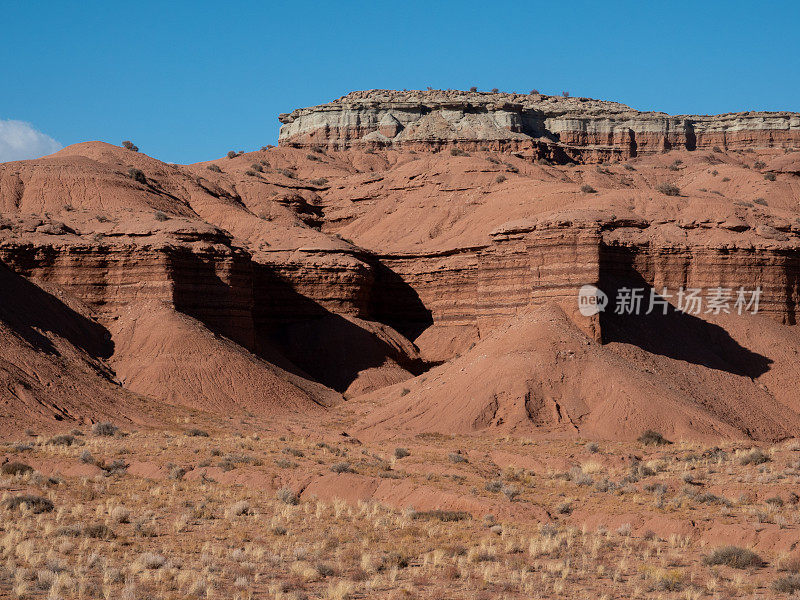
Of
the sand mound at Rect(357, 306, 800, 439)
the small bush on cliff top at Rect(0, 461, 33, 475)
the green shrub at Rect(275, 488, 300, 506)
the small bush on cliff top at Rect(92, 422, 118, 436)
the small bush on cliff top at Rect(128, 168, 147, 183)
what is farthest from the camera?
the small bush on cliff top at Rect(128, 168, 147, 183)

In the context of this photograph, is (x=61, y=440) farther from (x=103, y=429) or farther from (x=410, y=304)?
(x=410, y=304)

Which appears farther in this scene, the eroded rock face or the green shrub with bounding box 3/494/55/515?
the eroded rock face

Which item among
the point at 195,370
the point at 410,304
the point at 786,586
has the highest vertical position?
the point at 410,304

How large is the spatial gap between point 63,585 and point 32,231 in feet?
113

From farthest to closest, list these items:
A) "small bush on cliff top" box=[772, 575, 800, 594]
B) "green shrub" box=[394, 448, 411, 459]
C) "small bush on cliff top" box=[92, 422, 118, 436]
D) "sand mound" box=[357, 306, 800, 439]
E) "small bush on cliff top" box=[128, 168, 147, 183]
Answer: "small bush on cliff top" box=[128, 168, 147, 183]
"sand mound" box=[357, 306, 800, 439]
"small bush on cliff top" box=[92, 422, 118, 436]
"green shrub" box=[394, 448, 411, 459]
"small bush on cliff top" box=[772, 575, 800, 594]

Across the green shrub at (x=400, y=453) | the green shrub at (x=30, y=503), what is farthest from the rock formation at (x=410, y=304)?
the green shrub at (x=30, y=503)

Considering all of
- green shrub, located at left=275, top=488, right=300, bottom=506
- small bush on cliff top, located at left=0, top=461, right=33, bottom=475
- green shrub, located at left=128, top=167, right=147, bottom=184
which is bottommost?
green shrub, located at left=275, top=488, right=300, bottom=506

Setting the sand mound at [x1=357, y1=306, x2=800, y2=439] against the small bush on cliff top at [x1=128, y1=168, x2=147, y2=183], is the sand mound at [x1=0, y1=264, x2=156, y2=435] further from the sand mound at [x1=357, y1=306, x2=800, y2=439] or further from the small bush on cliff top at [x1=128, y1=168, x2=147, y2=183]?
the small bush on cliff top at [x1=128, y1=168, x2=147, y2=183]

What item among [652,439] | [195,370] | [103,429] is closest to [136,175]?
[195,370]

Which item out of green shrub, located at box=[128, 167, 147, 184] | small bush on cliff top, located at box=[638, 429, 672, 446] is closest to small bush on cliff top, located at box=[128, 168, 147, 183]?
green shrub, located at box=[128, 167, 147, 184]

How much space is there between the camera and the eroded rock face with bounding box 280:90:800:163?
101000 millimetres

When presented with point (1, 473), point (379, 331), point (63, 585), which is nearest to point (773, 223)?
point (379, 331)

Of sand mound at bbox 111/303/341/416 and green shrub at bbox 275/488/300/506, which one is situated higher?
sand mound at bbox 111/303/341/416

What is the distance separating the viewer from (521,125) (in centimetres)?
10425
